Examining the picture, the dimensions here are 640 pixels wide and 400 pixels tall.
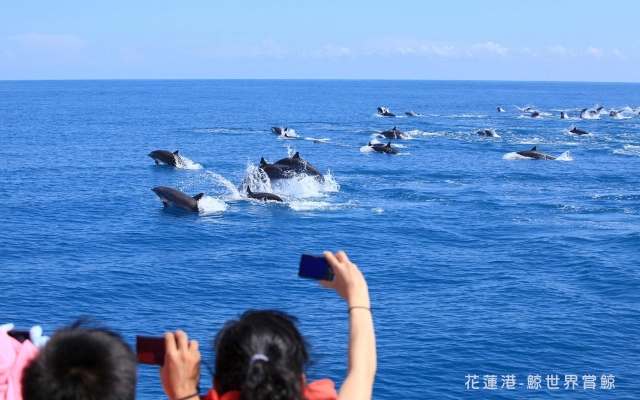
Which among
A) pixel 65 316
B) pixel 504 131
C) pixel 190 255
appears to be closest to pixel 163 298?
pixel 65 316

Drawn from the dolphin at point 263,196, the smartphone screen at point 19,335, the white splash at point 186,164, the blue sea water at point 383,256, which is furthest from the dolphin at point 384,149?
the smartphone screen at point 19,335

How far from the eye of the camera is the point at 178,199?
1582 inches

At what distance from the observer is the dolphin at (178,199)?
39719 mm

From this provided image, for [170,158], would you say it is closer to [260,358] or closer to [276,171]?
[276,171]

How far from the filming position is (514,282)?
2689cm

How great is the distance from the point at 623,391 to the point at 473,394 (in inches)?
144

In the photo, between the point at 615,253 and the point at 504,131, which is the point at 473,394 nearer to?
the point at 615,253

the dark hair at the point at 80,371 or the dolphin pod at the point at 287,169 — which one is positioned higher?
the dark hair at the point at 80,371

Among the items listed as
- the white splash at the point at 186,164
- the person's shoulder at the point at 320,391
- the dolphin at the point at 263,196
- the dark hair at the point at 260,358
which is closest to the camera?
the dark hair at the point at 260,358

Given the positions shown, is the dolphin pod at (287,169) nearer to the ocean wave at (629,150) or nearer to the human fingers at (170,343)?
the ocean wave at (629,150)

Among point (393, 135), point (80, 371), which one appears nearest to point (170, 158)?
point (393, 135)

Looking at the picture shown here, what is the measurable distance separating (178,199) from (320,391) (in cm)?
3671

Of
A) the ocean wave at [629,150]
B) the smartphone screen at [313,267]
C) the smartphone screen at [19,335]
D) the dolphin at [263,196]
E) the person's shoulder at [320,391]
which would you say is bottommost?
the dolphin at [263,196]

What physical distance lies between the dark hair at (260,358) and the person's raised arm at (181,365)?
142mm
